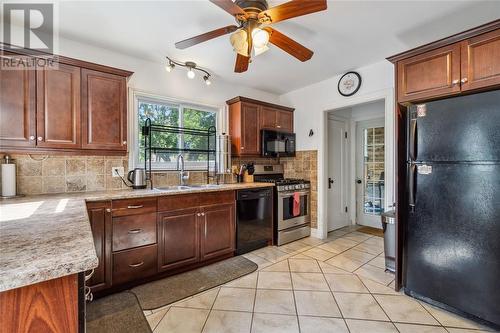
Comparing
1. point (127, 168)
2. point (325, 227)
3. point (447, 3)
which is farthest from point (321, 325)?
point (447, 3)

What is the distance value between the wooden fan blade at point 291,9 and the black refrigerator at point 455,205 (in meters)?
1.26

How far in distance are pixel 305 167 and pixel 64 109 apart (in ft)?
11.0

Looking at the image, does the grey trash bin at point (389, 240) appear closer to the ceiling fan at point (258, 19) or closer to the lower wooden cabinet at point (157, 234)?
the lower wooden cabinet at point (157, 234)

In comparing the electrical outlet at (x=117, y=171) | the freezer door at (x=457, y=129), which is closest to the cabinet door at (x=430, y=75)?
the freezer door at (x=457, y=129)

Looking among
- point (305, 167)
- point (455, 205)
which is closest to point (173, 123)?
point (305, 167)

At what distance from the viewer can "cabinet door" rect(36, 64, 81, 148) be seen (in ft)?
7.07

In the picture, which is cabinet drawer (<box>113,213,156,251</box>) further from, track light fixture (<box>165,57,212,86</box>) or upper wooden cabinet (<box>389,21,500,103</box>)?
upper wooden cabinet (<box>389,21,500,103</box>)

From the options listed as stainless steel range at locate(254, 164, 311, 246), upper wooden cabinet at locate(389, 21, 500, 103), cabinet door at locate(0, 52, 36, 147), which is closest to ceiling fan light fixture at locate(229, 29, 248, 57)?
upper wooden cabinet at locate(389, 21, 500, 103)

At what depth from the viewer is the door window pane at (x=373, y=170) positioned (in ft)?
14.3

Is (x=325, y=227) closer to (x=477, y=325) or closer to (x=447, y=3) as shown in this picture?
(x=477, y=325)

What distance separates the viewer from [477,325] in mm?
1774

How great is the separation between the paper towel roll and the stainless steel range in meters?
2.90

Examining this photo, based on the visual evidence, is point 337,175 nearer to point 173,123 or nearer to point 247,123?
point 247,123

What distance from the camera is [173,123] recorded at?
10.9 feet
